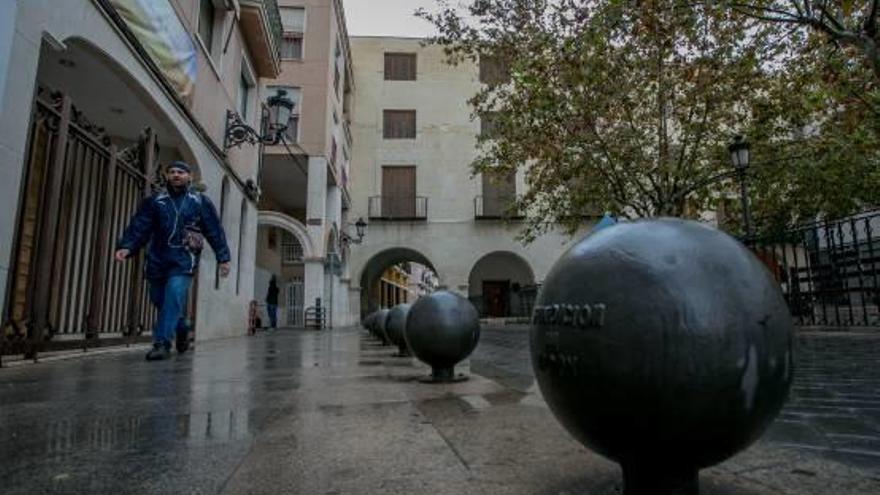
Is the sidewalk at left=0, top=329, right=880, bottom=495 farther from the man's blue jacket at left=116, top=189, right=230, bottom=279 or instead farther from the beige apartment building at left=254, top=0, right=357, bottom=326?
the beige apartment building at left=254, top=0, right=357, bottom=326

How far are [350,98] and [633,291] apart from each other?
94.9ft

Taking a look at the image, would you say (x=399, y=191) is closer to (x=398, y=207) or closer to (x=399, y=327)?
(x=398, y=207)

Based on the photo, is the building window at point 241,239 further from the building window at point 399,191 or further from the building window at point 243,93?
the building window at point 399,191

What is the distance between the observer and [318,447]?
2.04 meters

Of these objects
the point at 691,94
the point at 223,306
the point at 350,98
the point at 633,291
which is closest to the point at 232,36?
the point at 223,306

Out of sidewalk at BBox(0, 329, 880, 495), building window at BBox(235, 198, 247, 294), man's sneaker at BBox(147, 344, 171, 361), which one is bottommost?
sidewalk at BBox(0, 329, 880, 495)

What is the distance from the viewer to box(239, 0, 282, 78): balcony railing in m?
12.9

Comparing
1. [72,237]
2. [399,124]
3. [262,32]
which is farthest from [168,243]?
[399,124]

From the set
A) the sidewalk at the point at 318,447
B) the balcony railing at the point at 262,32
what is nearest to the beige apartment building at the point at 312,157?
the balcony railing at the point at 262,32

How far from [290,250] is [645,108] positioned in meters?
18.5

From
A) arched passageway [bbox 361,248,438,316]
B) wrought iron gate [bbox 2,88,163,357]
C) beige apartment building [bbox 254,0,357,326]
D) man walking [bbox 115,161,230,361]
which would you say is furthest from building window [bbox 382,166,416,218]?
man walking [bbox 115,161,230,361]

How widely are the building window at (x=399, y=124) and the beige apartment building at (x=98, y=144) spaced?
16489 mm

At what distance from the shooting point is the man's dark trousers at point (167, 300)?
231 inches

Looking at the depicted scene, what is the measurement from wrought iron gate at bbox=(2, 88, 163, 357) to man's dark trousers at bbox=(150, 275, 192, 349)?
3.05 ft
